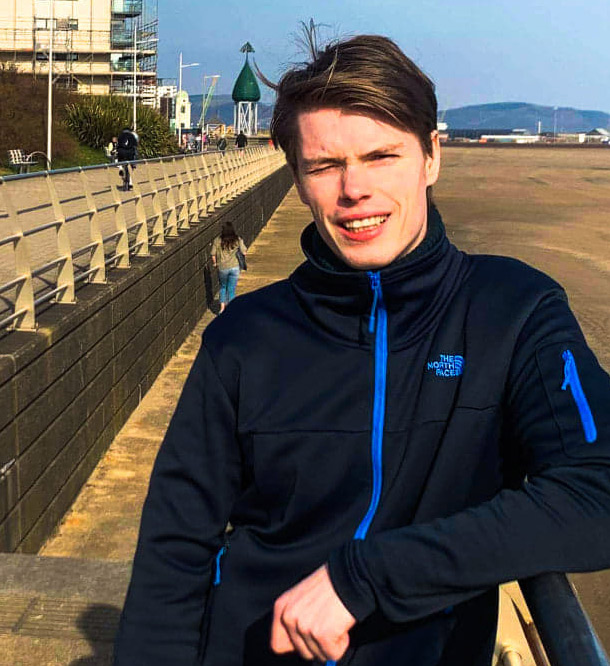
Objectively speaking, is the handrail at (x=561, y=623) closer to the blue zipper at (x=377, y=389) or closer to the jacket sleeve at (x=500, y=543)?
the jacket sleeve at (x=500, y=543)

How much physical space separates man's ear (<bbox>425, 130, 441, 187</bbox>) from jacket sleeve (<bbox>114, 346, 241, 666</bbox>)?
52cm

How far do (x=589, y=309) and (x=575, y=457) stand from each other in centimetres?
1532

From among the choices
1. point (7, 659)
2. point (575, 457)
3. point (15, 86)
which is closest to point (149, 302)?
point (7, 659)

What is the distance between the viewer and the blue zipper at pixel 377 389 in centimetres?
163

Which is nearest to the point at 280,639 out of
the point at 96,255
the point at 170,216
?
the point at 96,255

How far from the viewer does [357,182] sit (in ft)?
5.71

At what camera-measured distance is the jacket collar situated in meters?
1.68

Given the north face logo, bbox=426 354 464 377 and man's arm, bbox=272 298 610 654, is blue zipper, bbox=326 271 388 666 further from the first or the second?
man's arm, bbox=272 298 610 654

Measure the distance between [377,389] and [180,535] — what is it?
0.43m

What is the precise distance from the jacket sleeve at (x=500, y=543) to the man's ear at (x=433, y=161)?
1.88 feet

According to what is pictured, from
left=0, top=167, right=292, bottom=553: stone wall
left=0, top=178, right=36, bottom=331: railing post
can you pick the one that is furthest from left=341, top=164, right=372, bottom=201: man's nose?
left=0, top=178, right=36, bottom=331: railing post

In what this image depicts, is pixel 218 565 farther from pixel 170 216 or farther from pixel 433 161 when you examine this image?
pixel 170 216

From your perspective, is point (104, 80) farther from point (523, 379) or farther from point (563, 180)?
point (523, 379)

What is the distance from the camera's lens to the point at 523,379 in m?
1.59
